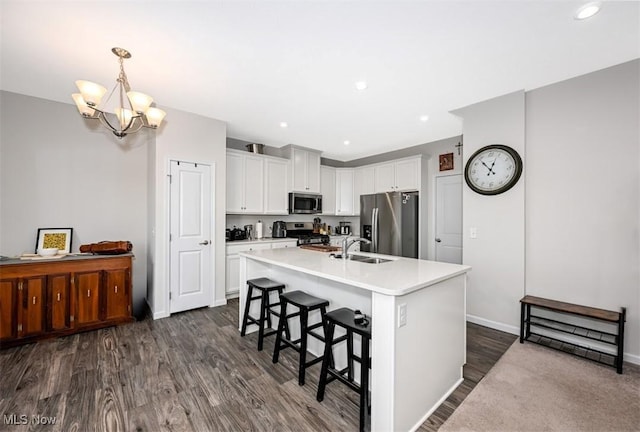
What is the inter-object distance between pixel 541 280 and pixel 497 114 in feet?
6.25

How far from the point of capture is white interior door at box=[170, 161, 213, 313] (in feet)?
11.5

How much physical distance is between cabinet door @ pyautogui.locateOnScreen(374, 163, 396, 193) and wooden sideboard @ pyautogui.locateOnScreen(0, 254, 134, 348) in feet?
14.0

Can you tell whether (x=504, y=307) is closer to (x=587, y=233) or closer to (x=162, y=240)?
(x=587, y=233)

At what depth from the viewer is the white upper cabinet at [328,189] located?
19.0 feet

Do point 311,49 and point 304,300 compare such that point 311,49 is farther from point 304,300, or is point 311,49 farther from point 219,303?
point 219,303

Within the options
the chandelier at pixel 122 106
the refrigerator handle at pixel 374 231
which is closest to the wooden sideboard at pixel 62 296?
the chandelier at pixel 122 106

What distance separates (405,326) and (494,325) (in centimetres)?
225

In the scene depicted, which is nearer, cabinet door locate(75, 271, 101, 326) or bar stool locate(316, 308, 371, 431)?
bar stool locate(316, 308, 371, 431)

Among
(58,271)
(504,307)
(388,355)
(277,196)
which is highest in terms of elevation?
(277,196)

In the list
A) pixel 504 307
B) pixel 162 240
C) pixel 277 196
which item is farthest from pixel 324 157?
pixel 504 307

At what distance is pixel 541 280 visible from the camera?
9.44 feet

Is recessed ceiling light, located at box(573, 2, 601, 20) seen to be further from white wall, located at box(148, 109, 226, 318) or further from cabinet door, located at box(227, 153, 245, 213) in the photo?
cabinet door, located at box(227, 153, 245, 213)

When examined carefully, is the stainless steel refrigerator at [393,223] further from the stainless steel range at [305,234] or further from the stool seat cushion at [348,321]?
the stool seat cushion at [348,321]

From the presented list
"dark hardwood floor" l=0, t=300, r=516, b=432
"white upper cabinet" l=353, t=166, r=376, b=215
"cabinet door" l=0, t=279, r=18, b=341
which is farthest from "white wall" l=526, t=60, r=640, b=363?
"cabinet door" l=0, t=279, r=18, b=341
